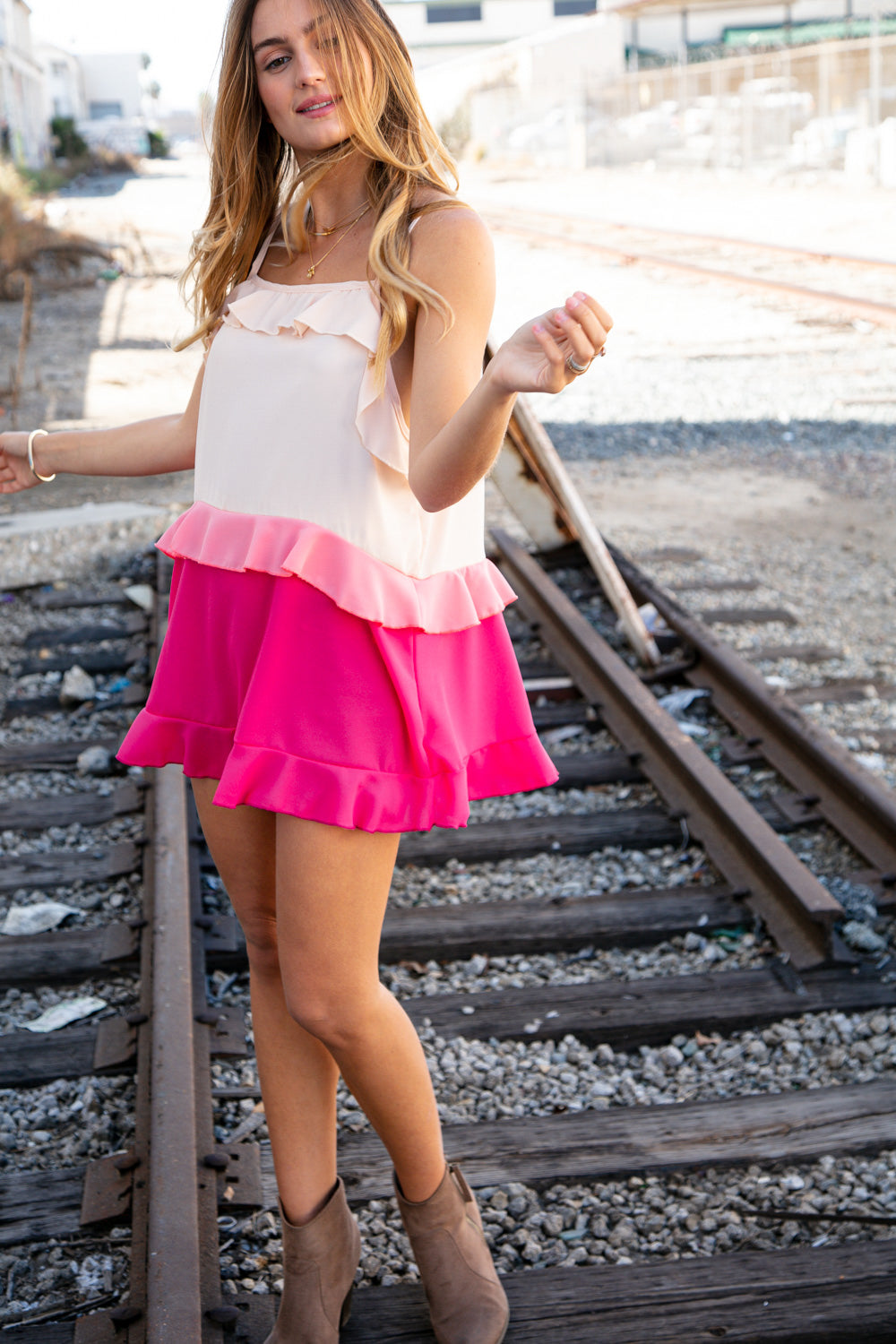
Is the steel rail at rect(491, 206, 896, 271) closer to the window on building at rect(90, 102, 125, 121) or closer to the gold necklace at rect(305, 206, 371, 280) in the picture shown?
the gold necklace at rect(305, 206, 371, 280)

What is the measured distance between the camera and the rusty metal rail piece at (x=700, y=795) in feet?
11.5

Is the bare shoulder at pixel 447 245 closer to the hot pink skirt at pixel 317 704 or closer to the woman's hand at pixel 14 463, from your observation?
the hot pink skirt at pixel 317 704

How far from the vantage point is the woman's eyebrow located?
1.93m

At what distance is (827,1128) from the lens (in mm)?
2867

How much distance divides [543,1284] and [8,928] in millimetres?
2009

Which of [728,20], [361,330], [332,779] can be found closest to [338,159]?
[361,330]

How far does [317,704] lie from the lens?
75.5 inches

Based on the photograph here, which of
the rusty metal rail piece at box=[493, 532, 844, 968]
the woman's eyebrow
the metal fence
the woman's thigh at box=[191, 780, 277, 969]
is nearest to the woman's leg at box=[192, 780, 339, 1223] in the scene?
the woman's thigh at box=[191, 780, 277, 969]

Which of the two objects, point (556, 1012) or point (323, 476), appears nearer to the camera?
point (323, 476)

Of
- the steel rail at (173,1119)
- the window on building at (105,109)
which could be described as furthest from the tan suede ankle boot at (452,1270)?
the window on building at (105,109)

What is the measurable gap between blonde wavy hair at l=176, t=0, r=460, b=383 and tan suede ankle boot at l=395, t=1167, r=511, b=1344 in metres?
1.33

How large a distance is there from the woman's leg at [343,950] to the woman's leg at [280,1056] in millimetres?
110

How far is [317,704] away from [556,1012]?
1.69 meters

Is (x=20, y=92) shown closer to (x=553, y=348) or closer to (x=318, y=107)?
(x=318, y=107)
